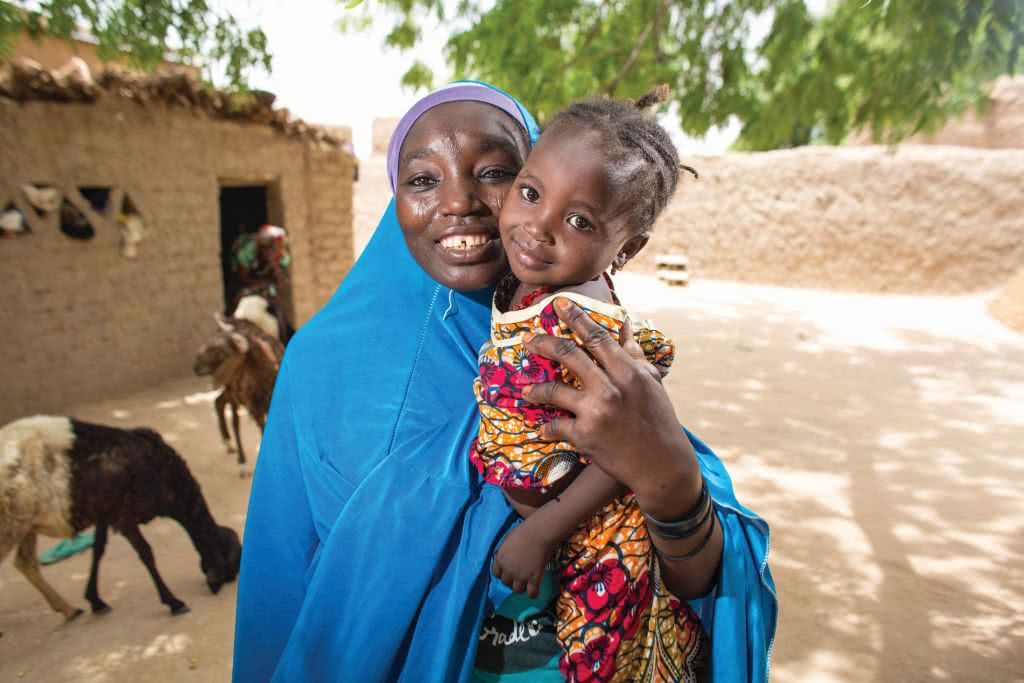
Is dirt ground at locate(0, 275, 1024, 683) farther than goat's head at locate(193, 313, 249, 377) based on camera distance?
No

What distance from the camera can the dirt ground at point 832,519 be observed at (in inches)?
148

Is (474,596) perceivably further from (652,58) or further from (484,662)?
(652,58)

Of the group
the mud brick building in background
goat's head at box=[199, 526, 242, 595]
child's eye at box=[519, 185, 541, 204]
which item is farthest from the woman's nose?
the mud brick building in background

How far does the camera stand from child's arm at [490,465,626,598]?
4.15ft

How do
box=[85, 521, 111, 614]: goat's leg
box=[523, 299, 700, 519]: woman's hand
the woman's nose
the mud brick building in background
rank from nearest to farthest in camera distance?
box=[523, 299, 700, 519]: woman's hand < the woman's nose < box=[85, 521, 111, 614]: goat's leg < the mud brick building in background

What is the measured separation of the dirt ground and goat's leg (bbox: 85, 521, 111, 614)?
0.09 meters

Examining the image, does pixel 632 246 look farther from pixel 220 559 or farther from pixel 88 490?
pixel 220 559

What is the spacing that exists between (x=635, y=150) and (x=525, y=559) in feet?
2.56

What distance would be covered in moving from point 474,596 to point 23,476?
327 centimetres

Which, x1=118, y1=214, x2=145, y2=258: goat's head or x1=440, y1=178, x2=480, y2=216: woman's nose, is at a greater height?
x1=440, y1=178, x2=480, y2=216: woman's nose

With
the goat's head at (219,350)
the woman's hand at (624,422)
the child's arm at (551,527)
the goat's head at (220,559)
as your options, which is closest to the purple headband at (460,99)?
the woman's hand at (624,422)

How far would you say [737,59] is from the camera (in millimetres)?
6203

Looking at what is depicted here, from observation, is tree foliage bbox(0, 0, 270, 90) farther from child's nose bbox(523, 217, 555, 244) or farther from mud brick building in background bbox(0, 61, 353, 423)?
child's nose bbox(523, 217, 555, 244)

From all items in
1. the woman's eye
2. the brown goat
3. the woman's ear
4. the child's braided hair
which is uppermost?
the child's braided hair
